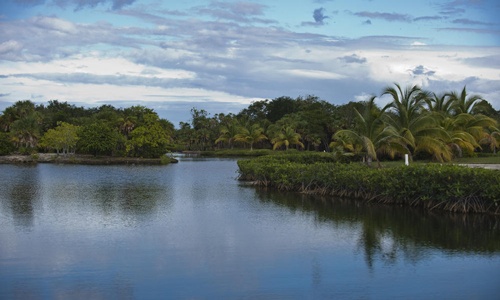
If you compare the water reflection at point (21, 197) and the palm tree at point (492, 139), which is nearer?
the water reflection at point (21, 197)

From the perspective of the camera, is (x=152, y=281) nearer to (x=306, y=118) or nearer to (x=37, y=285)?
(x=37, y=285)

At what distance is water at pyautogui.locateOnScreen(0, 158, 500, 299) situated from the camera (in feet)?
37.3

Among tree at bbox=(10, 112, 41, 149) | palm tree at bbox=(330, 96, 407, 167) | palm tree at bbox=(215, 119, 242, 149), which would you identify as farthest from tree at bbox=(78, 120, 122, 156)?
palm tree at bbox=(330, 96, 407, 167)

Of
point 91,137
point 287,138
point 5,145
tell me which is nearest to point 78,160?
point 91,137

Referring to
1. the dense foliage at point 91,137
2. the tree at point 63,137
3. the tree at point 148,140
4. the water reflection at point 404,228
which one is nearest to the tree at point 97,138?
the dense foliage at point 91,137

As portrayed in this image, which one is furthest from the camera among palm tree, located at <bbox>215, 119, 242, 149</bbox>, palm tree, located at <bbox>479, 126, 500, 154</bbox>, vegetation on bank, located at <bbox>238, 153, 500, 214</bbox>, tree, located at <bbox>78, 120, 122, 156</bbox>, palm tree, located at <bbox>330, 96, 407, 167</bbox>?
palm tree, located at <bbox>215, 119, 242, 149</bbox>

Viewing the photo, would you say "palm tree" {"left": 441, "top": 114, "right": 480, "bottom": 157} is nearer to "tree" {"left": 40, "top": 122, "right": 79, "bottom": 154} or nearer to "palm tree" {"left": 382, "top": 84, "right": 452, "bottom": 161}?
"palm tree" {"left": 382, "top": 84, "right": 452, "bottom": 161}

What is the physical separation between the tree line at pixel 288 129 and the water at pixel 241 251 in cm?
911

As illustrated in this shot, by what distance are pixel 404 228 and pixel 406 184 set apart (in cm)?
443

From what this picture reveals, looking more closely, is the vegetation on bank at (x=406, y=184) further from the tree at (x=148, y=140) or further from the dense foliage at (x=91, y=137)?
the dense foliage at (x=91, y=137)

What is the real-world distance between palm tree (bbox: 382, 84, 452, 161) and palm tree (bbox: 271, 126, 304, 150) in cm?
4414

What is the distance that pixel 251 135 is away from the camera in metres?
86.1

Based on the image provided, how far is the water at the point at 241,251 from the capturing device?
448 inches

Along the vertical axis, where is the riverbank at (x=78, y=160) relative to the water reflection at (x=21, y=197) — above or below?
above
